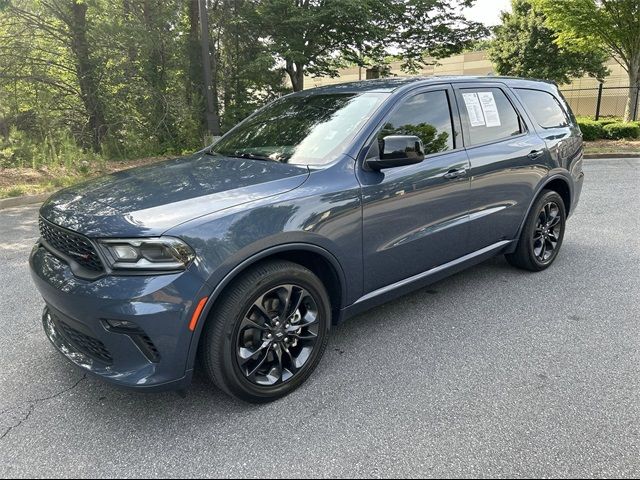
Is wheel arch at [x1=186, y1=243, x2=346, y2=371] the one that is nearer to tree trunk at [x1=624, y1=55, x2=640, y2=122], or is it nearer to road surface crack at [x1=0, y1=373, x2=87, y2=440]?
road surface crack at [x1=0, y1=373, x2=87, y2=440]

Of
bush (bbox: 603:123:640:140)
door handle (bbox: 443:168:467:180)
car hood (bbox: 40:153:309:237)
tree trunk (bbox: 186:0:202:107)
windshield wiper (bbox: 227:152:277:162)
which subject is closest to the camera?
car hood (bbox: 40:153:309:237)

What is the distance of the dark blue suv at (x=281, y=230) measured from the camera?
2238 mm

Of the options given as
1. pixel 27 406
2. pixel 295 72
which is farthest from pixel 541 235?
pixel 295 72

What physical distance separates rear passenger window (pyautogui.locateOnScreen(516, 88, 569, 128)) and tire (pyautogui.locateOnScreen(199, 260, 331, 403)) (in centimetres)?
294

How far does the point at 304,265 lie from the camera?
2.86 m

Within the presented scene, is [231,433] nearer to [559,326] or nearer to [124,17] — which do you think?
[559,326]

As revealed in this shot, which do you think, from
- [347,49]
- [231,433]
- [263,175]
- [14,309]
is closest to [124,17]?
[347,49]

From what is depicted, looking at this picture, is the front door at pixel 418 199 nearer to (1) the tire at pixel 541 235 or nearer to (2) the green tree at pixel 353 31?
(1) the tire at pixel 541 235

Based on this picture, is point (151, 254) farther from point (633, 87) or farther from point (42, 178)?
point (633, 87)

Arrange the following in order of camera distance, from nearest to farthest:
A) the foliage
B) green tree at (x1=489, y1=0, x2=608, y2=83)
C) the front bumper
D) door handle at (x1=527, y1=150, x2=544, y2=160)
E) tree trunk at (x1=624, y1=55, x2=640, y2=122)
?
the front bumper → door handle at (x1=527, y1=150, x2=544, y2=160) → the foliage → tree trunk at (x1=624, y1=55, x2=640, y2=122) → green tree at (x1=489, y1=0, x2=608, y2=83)

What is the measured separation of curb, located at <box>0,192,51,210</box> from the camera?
782cm

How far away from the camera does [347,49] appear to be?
15477 millimetres

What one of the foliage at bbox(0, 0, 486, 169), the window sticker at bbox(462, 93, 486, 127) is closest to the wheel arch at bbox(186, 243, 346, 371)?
the window sticker at bbox(462, 93, 486, 127)

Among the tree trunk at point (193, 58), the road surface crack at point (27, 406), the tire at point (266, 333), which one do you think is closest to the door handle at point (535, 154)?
the tire at point (266, 333)
